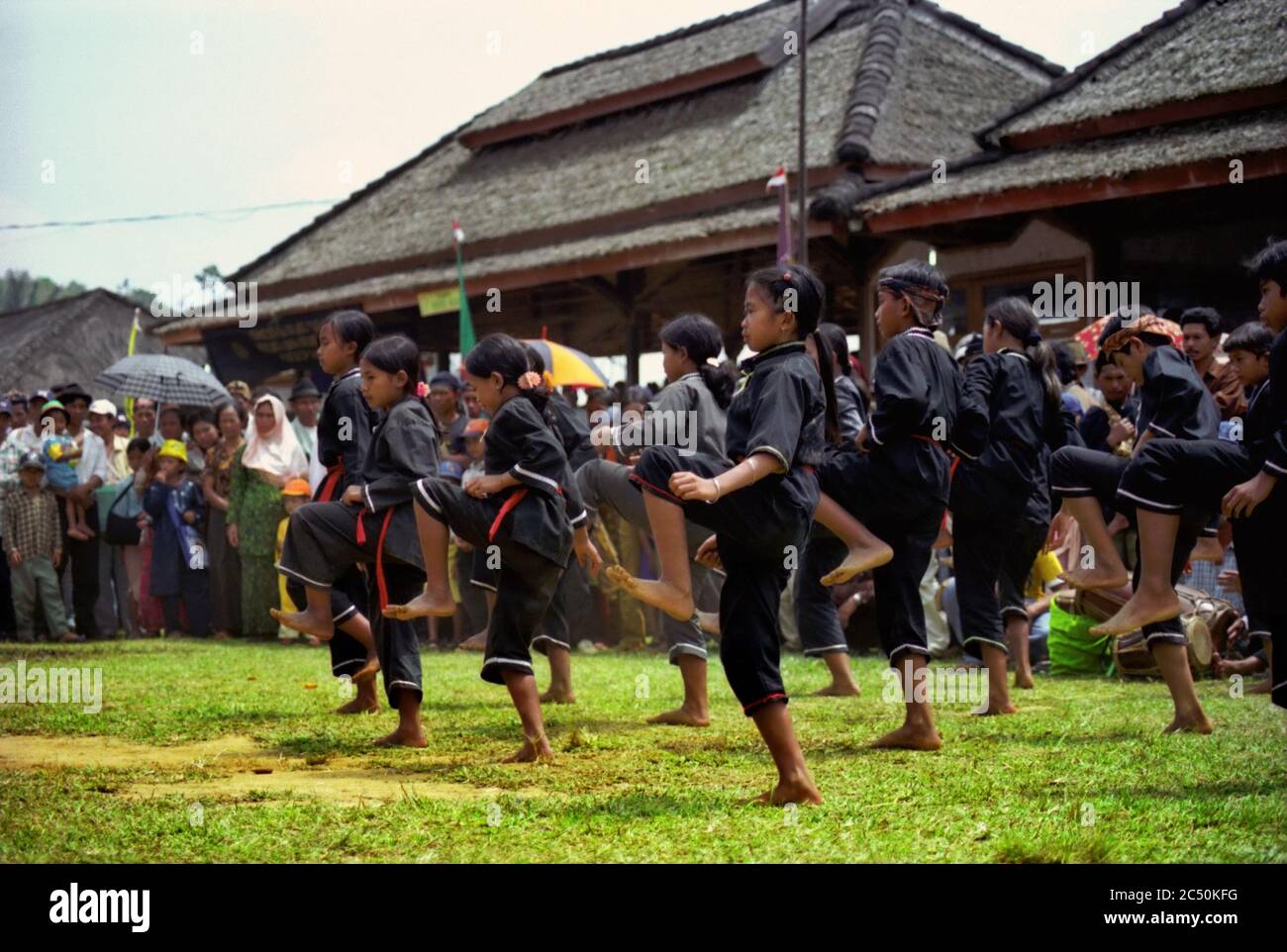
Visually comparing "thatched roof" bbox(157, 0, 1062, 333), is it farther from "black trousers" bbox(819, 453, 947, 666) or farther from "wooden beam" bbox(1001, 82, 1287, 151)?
"black trousers" bbox(819, 453, 947, 666)

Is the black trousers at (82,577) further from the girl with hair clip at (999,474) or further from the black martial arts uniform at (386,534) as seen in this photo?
the girl with hair clip at (999,474)

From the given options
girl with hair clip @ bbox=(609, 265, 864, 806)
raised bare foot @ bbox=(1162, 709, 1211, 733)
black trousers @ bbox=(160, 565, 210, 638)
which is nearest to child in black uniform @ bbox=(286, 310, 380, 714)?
girl with hair clip @ bbox=(609, 265, 864, 806)

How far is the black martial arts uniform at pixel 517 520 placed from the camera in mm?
5773

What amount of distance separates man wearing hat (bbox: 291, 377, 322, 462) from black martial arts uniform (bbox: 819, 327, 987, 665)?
28.3 feet

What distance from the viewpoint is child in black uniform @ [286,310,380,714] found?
7.00 metres

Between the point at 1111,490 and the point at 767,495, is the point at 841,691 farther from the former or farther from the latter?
the point at 767,495

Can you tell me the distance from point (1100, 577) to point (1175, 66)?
8164mm

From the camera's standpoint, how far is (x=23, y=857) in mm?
4008

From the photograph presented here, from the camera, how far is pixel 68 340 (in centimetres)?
4150

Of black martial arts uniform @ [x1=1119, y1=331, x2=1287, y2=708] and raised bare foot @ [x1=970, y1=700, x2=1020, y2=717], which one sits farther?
raised bare foot @ [x1=970, y1=700, x2=1020, y2=717]

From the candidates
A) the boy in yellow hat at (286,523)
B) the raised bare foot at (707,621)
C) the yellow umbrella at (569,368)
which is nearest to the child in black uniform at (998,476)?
the raised bare foot at (707,621)

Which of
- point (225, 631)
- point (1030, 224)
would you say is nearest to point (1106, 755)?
point (1030, 224)

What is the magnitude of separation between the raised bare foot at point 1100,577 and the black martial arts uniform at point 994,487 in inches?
22.1
